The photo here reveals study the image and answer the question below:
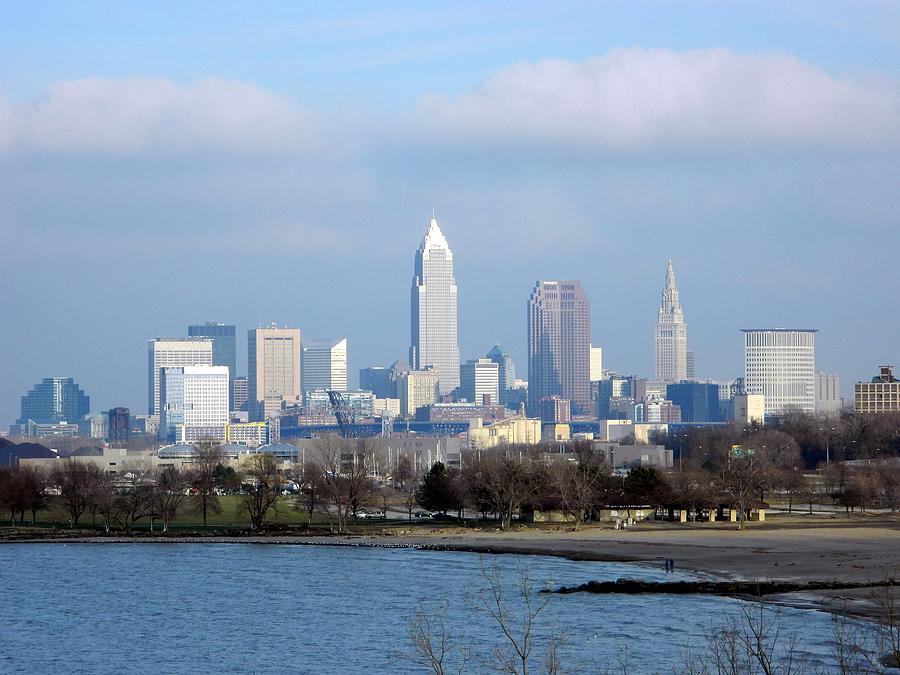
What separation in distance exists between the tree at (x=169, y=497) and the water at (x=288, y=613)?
12173 millimetres

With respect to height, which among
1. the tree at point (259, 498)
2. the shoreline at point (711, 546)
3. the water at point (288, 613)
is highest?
the tree at point (259, 498)

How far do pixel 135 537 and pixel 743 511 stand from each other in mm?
29508

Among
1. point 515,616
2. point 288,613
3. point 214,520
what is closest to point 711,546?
point 515,616

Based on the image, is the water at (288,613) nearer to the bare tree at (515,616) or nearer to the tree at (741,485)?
the bare tree at (515,616)

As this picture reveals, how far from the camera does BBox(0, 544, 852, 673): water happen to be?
128 feet

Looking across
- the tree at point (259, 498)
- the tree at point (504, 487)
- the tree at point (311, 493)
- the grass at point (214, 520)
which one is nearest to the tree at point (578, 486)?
the tree at point (504, 487)

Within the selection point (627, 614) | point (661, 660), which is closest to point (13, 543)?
point (627, 614)

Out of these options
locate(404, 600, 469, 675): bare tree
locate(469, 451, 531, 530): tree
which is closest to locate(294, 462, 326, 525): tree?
locate(469, 451, 531, 530): tree

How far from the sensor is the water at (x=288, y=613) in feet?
128

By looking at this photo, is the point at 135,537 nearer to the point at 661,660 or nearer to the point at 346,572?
the point at 346,572

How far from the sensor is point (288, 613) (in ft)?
157

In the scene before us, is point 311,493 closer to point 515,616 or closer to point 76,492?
point 76,492

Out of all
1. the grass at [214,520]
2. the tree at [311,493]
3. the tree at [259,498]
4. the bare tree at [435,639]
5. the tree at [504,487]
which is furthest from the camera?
the tree at [311,493]

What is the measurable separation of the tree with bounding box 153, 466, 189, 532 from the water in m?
12.2
